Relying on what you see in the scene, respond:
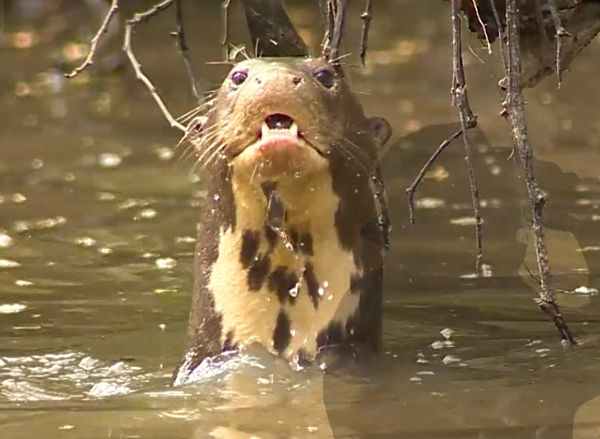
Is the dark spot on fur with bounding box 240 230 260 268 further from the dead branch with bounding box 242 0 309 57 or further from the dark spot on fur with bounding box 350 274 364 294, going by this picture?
the dead branch with bounding box 242 0 309 57

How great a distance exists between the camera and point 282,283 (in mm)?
3246

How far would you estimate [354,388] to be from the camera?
308cm

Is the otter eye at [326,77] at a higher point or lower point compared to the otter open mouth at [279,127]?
higher

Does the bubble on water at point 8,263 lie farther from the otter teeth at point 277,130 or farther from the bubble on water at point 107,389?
the otter teeth at point 277,130

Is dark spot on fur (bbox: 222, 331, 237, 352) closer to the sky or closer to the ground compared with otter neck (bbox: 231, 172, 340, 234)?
closer to the ground

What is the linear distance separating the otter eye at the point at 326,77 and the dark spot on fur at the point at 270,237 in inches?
13.1

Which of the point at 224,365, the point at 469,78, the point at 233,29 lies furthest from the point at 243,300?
the point at 233,29

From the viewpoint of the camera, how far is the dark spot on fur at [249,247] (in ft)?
10.6

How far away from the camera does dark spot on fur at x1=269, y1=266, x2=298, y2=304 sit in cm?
324

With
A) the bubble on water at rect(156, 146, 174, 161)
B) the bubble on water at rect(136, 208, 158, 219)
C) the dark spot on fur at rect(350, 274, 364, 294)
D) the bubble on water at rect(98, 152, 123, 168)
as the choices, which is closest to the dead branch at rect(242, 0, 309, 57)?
the bubble on water at rect(136, 208, 158, 219)

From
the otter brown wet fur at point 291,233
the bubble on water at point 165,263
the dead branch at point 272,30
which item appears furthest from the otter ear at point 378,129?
the bubble on water at point 165,263

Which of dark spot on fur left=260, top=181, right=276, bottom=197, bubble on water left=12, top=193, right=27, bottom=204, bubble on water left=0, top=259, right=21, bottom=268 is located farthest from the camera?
bubble on water left=12, top=193, right=27, bottom=204

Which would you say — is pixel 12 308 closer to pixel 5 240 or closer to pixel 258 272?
pixel 5 240

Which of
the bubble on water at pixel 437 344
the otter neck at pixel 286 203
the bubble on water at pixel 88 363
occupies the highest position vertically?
the otter neck at pixel 286 203
